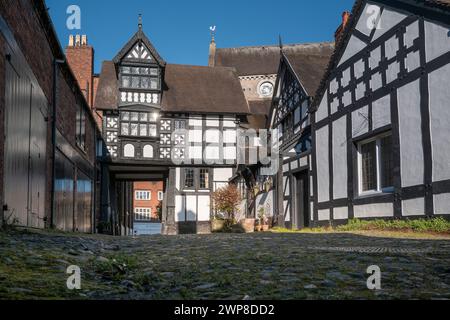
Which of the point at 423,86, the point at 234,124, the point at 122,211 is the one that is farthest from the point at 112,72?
the point at 423,86

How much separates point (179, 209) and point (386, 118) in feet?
63.3

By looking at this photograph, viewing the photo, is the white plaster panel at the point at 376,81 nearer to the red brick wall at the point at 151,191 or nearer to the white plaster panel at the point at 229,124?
the white plaster panel at the point at 229,124

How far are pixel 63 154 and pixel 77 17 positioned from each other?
4831 mm

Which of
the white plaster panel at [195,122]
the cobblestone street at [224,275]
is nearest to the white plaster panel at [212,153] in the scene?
the white plaster panel at [195,122]

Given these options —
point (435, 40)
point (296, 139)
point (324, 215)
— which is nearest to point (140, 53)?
point (296, 139)

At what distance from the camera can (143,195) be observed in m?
63.8

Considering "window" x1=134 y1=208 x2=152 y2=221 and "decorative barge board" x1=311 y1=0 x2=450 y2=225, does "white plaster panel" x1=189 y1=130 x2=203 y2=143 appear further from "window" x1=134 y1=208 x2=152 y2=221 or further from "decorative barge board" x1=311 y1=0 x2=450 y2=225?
"window" x1=134 y1=208 x2=152 y2=221

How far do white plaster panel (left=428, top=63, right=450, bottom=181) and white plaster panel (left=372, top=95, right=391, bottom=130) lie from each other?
1842 mm

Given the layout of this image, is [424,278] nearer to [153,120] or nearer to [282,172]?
[282,172]

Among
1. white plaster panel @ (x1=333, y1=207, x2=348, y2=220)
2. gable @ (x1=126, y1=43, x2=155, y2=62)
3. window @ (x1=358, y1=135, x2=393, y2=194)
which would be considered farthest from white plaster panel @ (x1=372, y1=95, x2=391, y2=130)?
gable @ (x1=126, y1=43, x2=155, y2=62)

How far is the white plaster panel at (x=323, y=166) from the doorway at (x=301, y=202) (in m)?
1.71

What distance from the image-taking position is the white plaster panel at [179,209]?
30.8m

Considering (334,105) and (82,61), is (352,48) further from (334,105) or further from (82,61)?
(82,61)
